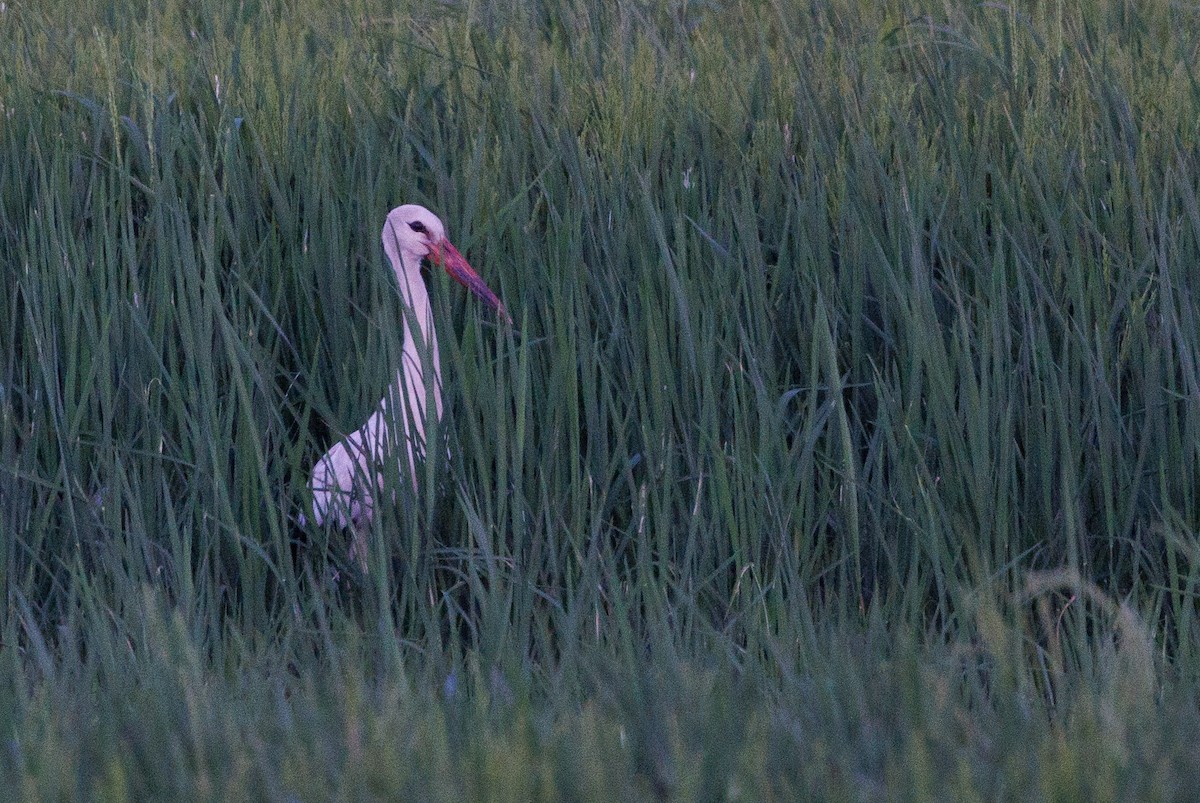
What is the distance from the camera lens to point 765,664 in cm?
230

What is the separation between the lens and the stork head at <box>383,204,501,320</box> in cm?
334

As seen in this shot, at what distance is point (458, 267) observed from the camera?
3.38 metres

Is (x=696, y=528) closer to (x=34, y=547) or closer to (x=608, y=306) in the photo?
(x=608, y=306)

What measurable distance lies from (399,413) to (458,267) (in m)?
0.75

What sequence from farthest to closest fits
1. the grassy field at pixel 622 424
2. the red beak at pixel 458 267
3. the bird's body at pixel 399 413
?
the red beak at pixel 458 267 → the bird's body at pixel 399 413 → the grassy field at pixel 622 424

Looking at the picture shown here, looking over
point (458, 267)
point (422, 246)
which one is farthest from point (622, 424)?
point (422, 246)

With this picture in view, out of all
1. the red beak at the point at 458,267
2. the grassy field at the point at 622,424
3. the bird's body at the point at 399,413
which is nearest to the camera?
the grassy field at the point at 622,424

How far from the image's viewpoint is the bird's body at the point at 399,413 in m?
2.67

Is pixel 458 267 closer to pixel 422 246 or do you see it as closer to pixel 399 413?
pixel 422 246

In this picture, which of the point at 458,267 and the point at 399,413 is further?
the point at 458,267

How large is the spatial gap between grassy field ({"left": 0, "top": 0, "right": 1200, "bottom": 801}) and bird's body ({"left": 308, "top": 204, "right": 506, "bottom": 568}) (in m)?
0.07

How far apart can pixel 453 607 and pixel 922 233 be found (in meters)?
1.26

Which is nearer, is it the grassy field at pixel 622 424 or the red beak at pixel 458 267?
the grassy field at pixel 622 424

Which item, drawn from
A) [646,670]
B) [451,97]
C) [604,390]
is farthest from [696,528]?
[451,97]
